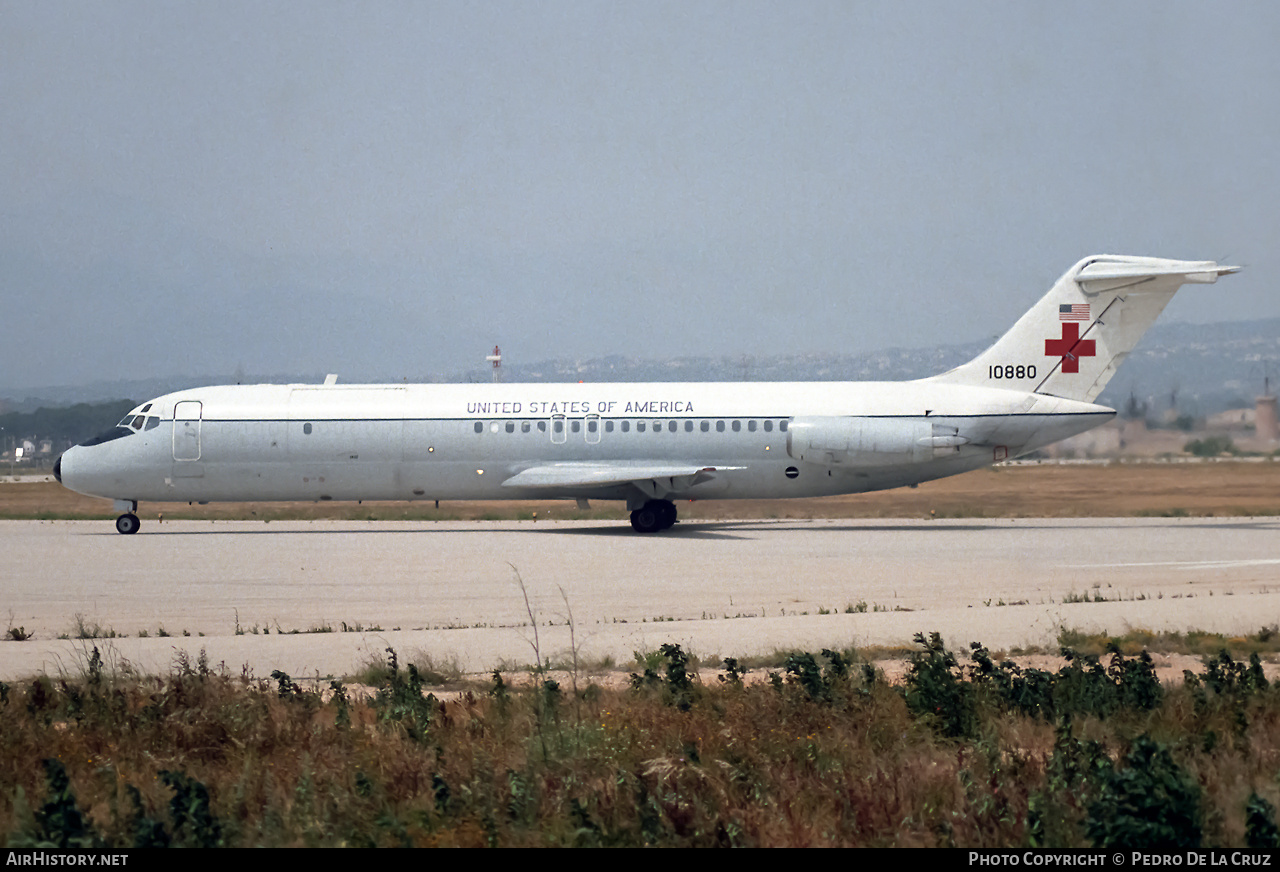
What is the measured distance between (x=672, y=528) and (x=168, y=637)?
761 inches

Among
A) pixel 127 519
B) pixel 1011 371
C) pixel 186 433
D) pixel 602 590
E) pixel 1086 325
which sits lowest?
pixel 602 590

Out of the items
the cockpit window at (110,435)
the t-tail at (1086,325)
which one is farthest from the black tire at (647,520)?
the cockpit window at (110,435)

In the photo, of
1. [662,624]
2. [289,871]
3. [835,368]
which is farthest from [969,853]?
[835,368]

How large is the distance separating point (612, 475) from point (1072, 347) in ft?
39.7

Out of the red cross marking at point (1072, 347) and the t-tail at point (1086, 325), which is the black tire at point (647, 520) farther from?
the red cross marking at point (1072, 347)

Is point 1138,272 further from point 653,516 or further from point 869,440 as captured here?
point 653,516

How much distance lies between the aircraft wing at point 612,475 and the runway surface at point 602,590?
136cm

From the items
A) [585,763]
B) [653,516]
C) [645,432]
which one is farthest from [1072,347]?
[585,763]

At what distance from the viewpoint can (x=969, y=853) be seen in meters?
6.62

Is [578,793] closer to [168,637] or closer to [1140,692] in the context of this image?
[1140,692]

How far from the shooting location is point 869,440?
31391mm

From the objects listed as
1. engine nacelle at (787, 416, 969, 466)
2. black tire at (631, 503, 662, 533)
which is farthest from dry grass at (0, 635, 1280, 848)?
engine nacelle at (787, 416, 969, 466)

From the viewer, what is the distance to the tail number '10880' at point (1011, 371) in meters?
31.8

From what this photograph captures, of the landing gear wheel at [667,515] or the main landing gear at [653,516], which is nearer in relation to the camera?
the main landing gear at [653,516]
